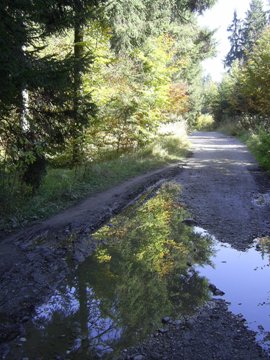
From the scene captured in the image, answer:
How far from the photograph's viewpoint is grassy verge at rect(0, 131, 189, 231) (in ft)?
24.5

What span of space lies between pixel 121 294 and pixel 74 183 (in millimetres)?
5549

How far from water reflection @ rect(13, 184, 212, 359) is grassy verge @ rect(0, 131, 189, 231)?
59.8 inches

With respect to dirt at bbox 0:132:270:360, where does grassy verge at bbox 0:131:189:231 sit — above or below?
above

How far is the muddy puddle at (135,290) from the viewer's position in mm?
3984

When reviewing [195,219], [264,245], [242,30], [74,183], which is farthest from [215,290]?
[242,30]

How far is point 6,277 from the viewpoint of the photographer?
16.9ft

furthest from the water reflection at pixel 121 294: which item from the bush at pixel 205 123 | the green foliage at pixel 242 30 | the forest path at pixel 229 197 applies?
the green foliage at pixel 242 30

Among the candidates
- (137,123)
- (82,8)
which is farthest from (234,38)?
(82,8)

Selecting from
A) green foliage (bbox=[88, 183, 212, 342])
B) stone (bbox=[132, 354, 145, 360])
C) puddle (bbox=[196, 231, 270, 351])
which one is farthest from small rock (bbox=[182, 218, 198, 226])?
stone (bbox=[132, 354, 145, 360])

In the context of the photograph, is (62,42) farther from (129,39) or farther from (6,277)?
(6,277)

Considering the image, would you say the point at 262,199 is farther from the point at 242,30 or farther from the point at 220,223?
the point at 242,30

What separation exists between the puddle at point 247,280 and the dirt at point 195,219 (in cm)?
17

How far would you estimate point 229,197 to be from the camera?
10.4 metres

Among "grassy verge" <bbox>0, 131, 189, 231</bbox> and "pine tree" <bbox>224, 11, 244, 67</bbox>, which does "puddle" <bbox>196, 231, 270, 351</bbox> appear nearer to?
"grassy verge" <bbox>0, 131, 189, 231</bbox>
